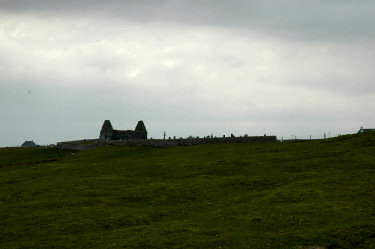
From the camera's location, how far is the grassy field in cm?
3012

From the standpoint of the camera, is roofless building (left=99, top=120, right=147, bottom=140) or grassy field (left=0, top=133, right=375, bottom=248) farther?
roofless building (left=99, top=120, right=147, bottom=140)

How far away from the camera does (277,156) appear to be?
6444 centimetres

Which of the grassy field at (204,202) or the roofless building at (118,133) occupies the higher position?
the roofless building at (118,133)

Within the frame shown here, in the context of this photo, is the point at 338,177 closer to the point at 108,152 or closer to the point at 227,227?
the point at 227,227

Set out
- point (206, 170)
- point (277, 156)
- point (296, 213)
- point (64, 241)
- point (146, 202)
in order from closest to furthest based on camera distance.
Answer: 1. point (64, 241)
2. point (296, 213)
3. point (146, 202)
4. point (206, 170)
5. point (277, 156)

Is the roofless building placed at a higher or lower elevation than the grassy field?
higher

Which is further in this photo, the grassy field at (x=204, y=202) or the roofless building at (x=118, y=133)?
the roofless building at (x=118, y=133)

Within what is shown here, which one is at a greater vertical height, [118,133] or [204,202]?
[118,133]

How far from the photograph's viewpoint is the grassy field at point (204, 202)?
3012 centimetres

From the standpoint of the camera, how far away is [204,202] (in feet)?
137

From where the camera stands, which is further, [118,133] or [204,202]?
[118,133]

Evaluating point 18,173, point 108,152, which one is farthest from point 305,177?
point 108,152

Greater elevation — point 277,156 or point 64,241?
point 277,156

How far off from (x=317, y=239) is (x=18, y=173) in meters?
50.5
